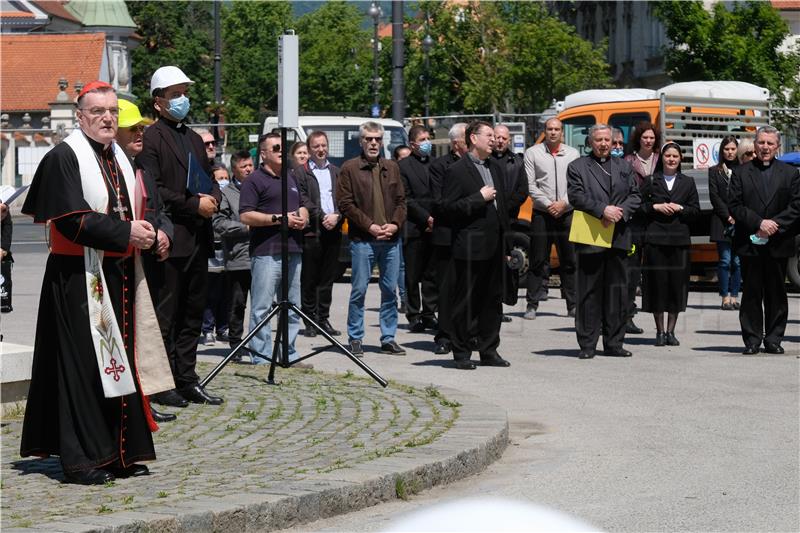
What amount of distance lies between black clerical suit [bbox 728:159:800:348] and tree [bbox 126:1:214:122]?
80.5 meters

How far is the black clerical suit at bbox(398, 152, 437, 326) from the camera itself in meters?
15.8

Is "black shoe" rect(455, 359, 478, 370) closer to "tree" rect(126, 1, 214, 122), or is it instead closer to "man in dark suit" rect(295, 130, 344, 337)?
"man in dark suit" rect(295, 130, 344, 337)

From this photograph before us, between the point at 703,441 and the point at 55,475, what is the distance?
391 cm

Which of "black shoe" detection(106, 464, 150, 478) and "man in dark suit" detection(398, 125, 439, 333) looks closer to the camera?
"black shoe" detection(106, 464, 150, 478)

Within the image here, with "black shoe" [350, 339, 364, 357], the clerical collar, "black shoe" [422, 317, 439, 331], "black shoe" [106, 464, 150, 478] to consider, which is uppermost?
the clerical collar

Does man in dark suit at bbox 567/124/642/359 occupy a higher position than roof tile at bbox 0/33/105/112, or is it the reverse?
roof tile at bbox 0/33/105/112

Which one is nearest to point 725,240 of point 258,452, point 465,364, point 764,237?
point 764,237

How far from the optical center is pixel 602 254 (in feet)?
45.1

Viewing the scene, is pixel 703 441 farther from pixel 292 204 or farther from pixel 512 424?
pixel 292 204

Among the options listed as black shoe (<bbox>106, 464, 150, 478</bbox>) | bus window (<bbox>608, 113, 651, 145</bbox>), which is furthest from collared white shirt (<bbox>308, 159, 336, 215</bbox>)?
black shoe (<bbox>106, 464, 150, 478</bbox>)

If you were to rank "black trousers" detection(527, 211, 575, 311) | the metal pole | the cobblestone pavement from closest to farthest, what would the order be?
the cobblestone pavement
"black trousers" detection(527, 211, 575, 311)
the metal pole

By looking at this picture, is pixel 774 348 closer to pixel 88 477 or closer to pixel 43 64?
pixel 88 477

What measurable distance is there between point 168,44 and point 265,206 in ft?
308

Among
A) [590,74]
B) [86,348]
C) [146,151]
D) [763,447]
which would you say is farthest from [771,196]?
[590,74]
